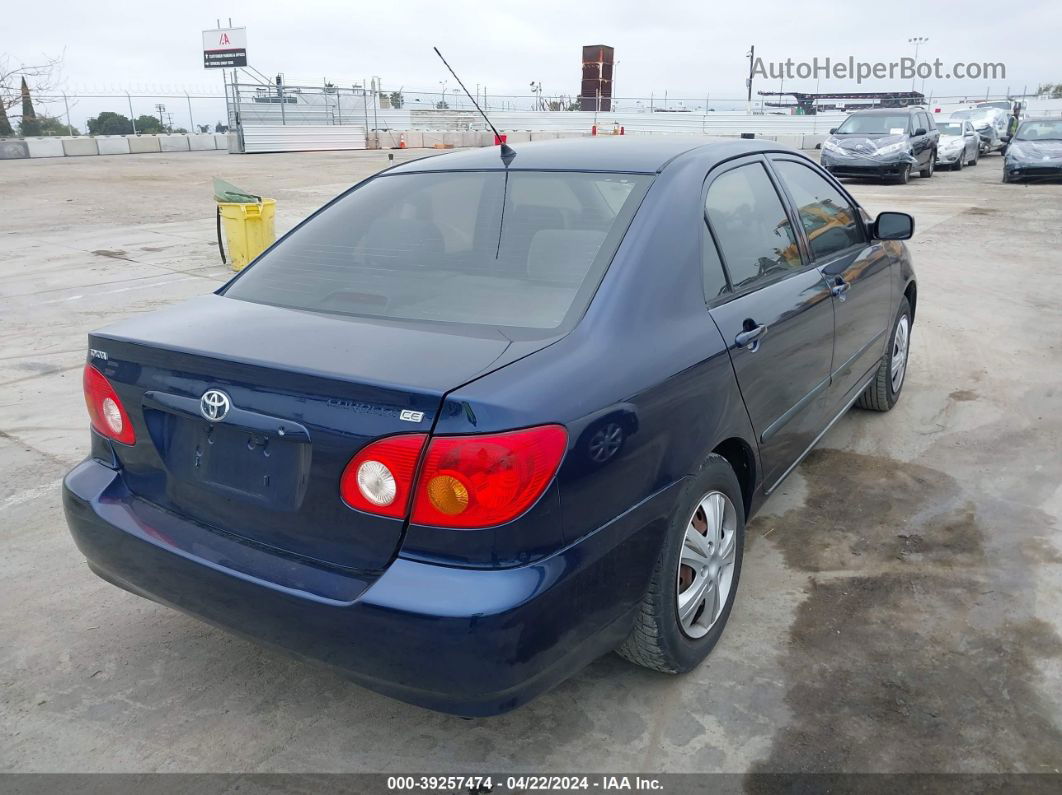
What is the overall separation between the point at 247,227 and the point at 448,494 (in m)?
8.17

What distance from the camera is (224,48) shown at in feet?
151

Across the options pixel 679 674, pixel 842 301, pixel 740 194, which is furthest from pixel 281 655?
pixel 842 301

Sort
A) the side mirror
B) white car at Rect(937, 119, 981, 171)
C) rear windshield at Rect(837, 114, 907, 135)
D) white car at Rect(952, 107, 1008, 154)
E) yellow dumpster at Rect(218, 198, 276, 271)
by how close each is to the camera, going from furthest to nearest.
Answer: white car at Rect(952, 107, 1008, 154) → white car at Rect(937, 119, 981, 171) → rear windshield at Rect(837, 114, 907, 135) → yellow dumpster at Rect(218, 198, 276, 271) → the side mirror

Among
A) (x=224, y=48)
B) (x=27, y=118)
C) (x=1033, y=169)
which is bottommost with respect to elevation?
(x=1033, y=169)

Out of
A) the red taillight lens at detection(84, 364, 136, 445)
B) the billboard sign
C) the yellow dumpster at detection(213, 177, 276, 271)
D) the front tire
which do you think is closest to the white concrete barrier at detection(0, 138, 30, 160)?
the billboard sign

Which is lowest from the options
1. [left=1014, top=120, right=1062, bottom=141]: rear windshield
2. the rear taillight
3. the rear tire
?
the rear tire

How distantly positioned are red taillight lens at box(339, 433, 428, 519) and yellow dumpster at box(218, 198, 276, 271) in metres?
7.80

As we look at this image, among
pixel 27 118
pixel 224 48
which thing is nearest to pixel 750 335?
pixel 27 118

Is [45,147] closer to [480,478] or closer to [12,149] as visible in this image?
[12,149]

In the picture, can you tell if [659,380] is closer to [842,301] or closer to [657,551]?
[657,551]

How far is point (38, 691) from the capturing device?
2783 millimetres

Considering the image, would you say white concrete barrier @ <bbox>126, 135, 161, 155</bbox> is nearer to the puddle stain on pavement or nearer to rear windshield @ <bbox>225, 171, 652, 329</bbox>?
rear windshield @ <bbox>225, 171, 652, 329</bbox>

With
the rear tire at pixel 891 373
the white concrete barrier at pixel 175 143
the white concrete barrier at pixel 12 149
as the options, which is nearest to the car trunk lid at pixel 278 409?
the rear tire at pixel 891 373

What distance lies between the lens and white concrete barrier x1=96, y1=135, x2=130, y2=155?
105 feet
